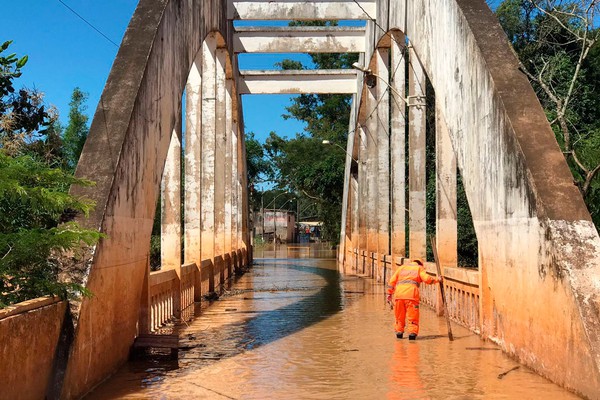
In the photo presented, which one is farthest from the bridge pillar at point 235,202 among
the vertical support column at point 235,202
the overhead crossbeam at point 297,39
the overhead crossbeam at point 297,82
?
the overhead crossbeam at point 297,39

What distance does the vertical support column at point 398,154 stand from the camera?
63.9ft

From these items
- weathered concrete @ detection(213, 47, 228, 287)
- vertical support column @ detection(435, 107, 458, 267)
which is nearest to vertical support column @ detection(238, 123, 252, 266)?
weathered concrete @ detection(213, 47, 228, 287)

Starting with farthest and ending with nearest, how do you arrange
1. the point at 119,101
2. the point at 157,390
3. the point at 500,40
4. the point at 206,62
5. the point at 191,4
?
the point at 206,62, the point at 191,4, the point at 500,40, the point at 119,101, the point at 157,390

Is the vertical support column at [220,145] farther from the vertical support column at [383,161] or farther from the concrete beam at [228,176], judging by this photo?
the vertical support column at [383,161]

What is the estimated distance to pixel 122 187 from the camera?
26.4ft

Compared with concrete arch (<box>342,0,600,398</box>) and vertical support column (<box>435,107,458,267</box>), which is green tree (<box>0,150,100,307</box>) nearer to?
concrete arch (<box>342,0,600,398</box>)

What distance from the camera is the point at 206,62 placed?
20469 millimetres

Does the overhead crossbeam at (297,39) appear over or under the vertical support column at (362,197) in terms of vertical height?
over

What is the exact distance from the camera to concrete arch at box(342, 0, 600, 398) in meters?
6.88

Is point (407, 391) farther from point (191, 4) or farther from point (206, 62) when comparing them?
point (206, 62)

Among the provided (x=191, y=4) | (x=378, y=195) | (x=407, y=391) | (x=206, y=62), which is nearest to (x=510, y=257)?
(x=407, y=391)

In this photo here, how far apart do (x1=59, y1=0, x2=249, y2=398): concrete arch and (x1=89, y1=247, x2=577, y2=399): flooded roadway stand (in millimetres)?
489

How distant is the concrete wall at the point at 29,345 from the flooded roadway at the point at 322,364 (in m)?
0.94

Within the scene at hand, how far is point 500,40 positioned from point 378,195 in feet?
46.5
